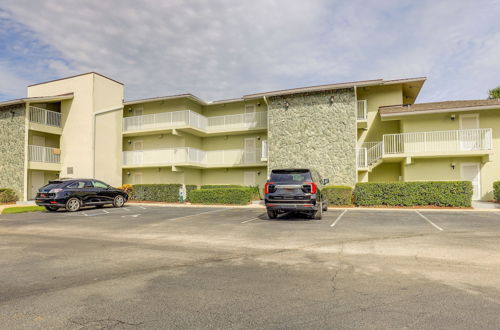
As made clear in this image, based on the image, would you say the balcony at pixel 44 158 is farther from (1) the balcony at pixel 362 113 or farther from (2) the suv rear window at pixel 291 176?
(1) the balcony at pixel 362 113

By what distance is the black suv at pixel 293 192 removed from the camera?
11.3m

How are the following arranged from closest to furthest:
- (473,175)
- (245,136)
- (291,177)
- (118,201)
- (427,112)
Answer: (291,177) → (118,201) → (427,112) → (473,175) → (245,136)

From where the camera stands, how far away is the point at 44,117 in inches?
917

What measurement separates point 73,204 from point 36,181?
979 centimetres

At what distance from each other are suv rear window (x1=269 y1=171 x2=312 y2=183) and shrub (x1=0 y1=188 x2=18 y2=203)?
1986 cm

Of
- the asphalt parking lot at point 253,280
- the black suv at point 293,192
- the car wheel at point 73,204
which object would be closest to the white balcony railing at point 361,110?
the black suv at point 293,192

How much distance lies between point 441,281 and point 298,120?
681 inches

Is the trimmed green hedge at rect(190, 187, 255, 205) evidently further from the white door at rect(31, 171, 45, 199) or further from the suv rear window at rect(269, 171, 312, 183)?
the white door at rect(31, 171, 45, 199)

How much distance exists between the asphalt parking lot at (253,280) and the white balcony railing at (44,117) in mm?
17233

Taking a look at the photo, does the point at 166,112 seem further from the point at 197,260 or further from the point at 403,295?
the point at 403,295

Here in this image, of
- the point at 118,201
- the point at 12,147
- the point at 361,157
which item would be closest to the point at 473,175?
the point at 361,157

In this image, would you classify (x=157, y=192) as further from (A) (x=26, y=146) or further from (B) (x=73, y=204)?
(A) (x=26, y=146)

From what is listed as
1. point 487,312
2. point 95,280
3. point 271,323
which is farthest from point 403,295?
point 95,280

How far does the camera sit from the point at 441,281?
467 centimetres
